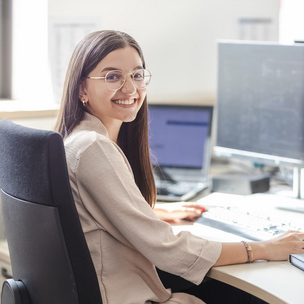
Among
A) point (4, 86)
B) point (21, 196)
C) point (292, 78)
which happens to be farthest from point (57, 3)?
point (21, 196)

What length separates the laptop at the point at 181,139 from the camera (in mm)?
2254

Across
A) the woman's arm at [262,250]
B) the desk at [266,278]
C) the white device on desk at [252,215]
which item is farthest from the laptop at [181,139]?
the woman's arm at [262,250]

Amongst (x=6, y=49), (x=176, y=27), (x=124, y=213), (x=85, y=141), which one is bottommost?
(x=124, y=213)

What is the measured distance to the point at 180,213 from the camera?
1.74 metres

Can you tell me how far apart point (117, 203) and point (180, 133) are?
3.50 feet

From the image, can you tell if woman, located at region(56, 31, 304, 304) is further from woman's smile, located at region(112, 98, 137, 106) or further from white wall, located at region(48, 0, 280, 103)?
white wall, located at region(48, 0, 280, 103)

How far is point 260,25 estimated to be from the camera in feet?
8.77

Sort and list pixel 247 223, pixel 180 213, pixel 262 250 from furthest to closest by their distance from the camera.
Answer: pixel 180 213 < pixel 247 223 < pixel 262 250

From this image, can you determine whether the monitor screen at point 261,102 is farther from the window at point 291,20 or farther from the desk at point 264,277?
the window at point 291,20

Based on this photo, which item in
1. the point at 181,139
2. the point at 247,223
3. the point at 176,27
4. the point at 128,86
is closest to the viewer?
the point at 128,86

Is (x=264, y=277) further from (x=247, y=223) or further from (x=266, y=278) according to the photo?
(x=247, y=223)

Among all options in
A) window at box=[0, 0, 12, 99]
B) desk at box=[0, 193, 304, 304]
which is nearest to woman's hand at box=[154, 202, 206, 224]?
desk at box=[0, 193, 304, 304]

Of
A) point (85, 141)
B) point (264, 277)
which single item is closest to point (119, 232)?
point (85, 141)

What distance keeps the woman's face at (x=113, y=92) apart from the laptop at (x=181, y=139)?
2.50ft
